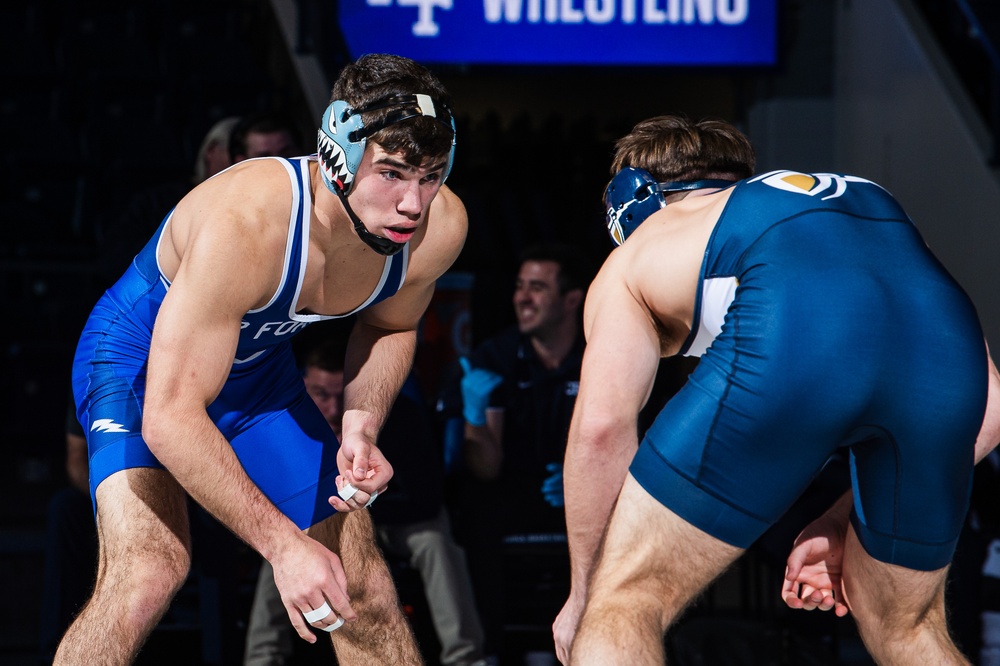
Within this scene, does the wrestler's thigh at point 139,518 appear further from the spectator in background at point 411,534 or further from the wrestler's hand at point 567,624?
the spectator in background at point 411,534

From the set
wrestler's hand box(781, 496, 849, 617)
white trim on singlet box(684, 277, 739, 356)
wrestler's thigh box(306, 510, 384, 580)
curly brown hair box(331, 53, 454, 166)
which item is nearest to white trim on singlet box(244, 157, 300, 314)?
curly brown hair box(331, 53, 454, 166)

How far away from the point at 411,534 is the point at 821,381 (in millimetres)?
2414

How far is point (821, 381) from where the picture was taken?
206 cm

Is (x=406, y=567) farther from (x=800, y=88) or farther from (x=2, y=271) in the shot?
(x=800, y=88)

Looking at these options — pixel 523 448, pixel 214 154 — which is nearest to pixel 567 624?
pixel 523 448

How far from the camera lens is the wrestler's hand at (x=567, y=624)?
2393 millimetres

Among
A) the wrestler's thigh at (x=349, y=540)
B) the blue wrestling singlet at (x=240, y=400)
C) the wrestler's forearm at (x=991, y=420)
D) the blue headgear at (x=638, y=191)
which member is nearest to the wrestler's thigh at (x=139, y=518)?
the blue wrestling singlet at (x=240, y=400)

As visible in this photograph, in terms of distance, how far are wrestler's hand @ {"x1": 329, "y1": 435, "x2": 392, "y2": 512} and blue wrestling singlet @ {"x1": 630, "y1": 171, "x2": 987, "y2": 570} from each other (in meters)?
0.68

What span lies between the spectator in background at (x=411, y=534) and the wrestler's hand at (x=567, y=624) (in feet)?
5.57

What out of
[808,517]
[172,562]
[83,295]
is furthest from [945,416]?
[83,295]

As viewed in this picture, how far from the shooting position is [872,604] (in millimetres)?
2387

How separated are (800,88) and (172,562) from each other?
5.66 meters

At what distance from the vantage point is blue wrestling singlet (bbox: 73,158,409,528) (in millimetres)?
2709

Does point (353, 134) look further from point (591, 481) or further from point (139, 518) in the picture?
point (139, 518)
